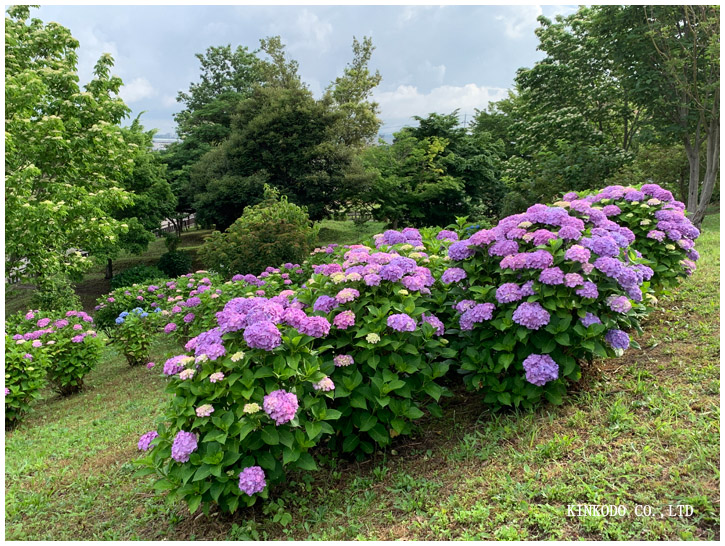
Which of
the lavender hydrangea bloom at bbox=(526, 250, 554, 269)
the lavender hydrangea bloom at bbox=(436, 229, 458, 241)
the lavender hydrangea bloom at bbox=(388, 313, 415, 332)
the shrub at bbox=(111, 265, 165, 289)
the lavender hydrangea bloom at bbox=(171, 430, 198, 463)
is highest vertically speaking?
the lavender hydrangea bloom at bbox=(436, 229, 458, 241)

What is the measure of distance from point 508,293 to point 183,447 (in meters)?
1.91

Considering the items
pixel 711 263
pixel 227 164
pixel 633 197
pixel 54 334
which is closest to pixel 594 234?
pixel 633 197

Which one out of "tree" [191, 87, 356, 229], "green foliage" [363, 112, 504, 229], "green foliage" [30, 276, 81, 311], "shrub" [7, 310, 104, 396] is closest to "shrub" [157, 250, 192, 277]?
"tree" [191, 87, 356, 229]

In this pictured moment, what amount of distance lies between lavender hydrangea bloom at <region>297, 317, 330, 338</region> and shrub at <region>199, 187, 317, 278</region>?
5624mm

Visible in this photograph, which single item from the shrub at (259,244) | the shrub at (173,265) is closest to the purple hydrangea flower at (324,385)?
the shrub at (259,244)

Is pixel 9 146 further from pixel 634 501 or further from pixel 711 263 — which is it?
pixel 711 263

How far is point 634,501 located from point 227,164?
15.5m

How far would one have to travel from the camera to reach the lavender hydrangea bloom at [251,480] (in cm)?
205

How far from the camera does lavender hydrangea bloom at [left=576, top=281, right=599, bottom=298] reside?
2.59 m

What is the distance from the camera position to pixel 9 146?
636cm

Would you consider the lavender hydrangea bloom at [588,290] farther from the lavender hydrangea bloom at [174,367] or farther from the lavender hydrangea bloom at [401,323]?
the lavender hydrangea bloom at [174,367]

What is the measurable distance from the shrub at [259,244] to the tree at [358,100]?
32.9 feet

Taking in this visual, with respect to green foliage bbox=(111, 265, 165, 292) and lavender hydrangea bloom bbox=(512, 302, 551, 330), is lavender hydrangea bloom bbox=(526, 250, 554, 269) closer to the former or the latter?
lavender hydrangea bloom bbox=(512, 302, 551, 330)

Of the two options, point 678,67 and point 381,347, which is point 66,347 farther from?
point 678,67
